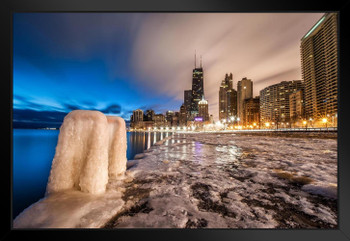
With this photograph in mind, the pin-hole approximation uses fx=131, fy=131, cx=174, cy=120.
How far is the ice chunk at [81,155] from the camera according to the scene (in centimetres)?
315

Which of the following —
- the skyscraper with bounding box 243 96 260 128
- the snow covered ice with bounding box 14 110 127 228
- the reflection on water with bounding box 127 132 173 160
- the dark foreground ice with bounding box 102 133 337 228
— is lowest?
the reflection on water with bounding box 127 132 173 160

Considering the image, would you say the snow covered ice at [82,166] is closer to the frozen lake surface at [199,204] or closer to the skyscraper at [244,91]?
the frozen lake surface at [199,204]

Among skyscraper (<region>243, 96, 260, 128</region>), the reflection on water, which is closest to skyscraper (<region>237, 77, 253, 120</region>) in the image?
skyscraper (<region>243, 96, 260, 128</region>)

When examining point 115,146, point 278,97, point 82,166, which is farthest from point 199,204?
point 278,97

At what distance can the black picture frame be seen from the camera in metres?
1.90

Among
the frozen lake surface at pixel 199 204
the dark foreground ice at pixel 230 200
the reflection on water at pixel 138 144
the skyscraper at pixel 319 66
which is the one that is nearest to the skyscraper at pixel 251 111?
→ the skyscraper at pixel 319 66

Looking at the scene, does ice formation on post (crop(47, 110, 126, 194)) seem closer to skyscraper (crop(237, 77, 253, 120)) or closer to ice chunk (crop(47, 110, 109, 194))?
ice chunk (crop(47, 110, 109, 194))

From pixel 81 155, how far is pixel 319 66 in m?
131

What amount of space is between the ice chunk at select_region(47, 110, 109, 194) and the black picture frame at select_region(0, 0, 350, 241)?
3.86 ft

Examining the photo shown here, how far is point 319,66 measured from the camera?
280ft

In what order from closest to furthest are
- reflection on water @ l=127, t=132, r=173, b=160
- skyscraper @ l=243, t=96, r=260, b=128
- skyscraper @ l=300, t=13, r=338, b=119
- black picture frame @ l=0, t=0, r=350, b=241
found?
black picture frame @ l=0, t=0, r=350, b=241, reflection on water @ l=127, t=132, r=173, b=160, skyscraper @ l=300, t=13, r=338, b=119, skyscraper @ l=243, t=96, r=260, b=128

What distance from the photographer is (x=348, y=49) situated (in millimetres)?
2010

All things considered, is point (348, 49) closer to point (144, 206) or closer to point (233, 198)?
point (233, 198)
